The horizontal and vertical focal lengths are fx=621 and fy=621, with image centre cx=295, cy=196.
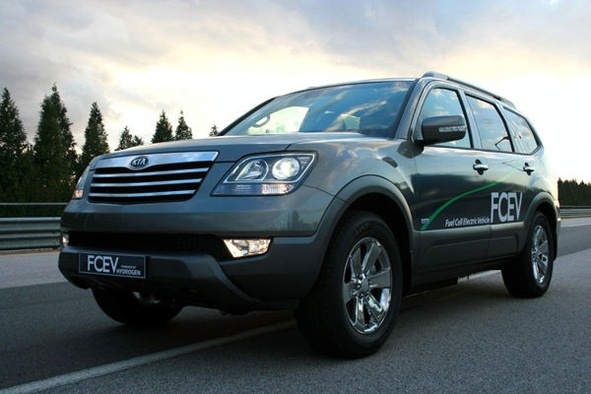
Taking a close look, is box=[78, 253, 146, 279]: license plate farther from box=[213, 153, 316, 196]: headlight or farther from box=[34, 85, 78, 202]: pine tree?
box=[34, 85, 78, 202]: pine tree

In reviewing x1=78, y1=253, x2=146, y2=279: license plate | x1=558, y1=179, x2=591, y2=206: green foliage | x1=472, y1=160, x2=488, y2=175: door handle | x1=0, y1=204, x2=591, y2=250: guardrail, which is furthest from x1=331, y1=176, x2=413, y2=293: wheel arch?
x1=558, y1=179, x2=591, y2=206: green foliage

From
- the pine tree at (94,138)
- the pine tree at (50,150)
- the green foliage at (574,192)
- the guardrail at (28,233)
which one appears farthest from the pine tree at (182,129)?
the guardrail at (28,233)

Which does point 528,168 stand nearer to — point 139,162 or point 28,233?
point 139,162

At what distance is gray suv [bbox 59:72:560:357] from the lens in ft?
10.6

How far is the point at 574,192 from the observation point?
91.4m

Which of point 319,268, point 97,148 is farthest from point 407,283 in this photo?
point 97,148

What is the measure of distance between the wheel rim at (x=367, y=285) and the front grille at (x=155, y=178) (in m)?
0.99

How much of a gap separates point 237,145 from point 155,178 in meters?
0.50

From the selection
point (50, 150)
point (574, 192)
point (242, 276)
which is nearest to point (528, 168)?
point (242, 276)

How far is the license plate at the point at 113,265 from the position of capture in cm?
333

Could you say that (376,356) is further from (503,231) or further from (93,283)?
(503,231)

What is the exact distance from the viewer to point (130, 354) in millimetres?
3775

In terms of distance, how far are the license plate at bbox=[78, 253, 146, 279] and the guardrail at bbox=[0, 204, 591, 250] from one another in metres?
7.96

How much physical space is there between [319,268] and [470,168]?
209 centimetres
